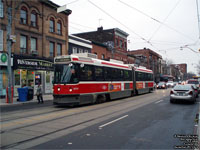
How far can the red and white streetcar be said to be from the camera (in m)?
12.8

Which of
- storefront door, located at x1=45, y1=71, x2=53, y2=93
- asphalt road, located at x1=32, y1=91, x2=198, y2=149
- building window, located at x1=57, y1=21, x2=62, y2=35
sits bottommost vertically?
asphalt road, located at x1=32, y1=91, x2=198, y2=149

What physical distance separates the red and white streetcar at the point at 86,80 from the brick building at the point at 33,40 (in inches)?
401

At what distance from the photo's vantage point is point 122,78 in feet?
63.1

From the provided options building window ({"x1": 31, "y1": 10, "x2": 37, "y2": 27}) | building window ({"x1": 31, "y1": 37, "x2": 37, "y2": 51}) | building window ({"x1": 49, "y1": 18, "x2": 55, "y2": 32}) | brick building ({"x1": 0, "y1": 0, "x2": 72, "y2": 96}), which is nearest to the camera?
brick building ({"x1": 0, "y1": 0, "x2": 72, "y2": 96})

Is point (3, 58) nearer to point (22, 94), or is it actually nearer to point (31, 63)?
point (31, 63)

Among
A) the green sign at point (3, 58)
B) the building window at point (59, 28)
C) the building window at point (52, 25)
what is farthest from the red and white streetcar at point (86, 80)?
the building window at point (59, 28)

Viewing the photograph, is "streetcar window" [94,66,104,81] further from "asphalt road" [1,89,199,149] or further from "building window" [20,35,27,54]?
"building window" [20,35,27,54]

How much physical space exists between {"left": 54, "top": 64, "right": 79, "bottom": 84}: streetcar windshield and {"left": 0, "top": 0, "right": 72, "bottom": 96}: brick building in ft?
34.1

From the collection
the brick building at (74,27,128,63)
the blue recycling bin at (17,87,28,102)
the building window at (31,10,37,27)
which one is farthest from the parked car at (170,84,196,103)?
the brick building at (74,27,128,63)

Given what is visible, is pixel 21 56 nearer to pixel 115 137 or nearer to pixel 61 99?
pixel 61 99

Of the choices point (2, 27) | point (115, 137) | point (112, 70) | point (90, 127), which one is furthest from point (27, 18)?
point (115, 137)

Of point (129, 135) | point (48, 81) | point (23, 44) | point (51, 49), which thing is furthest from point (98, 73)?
point (51, 49)

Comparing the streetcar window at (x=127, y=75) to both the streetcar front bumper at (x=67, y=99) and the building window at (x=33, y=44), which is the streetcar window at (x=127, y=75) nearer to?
the streetcar front bumper at (x=67, y=99)

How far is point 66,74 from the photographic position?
42.3ft
